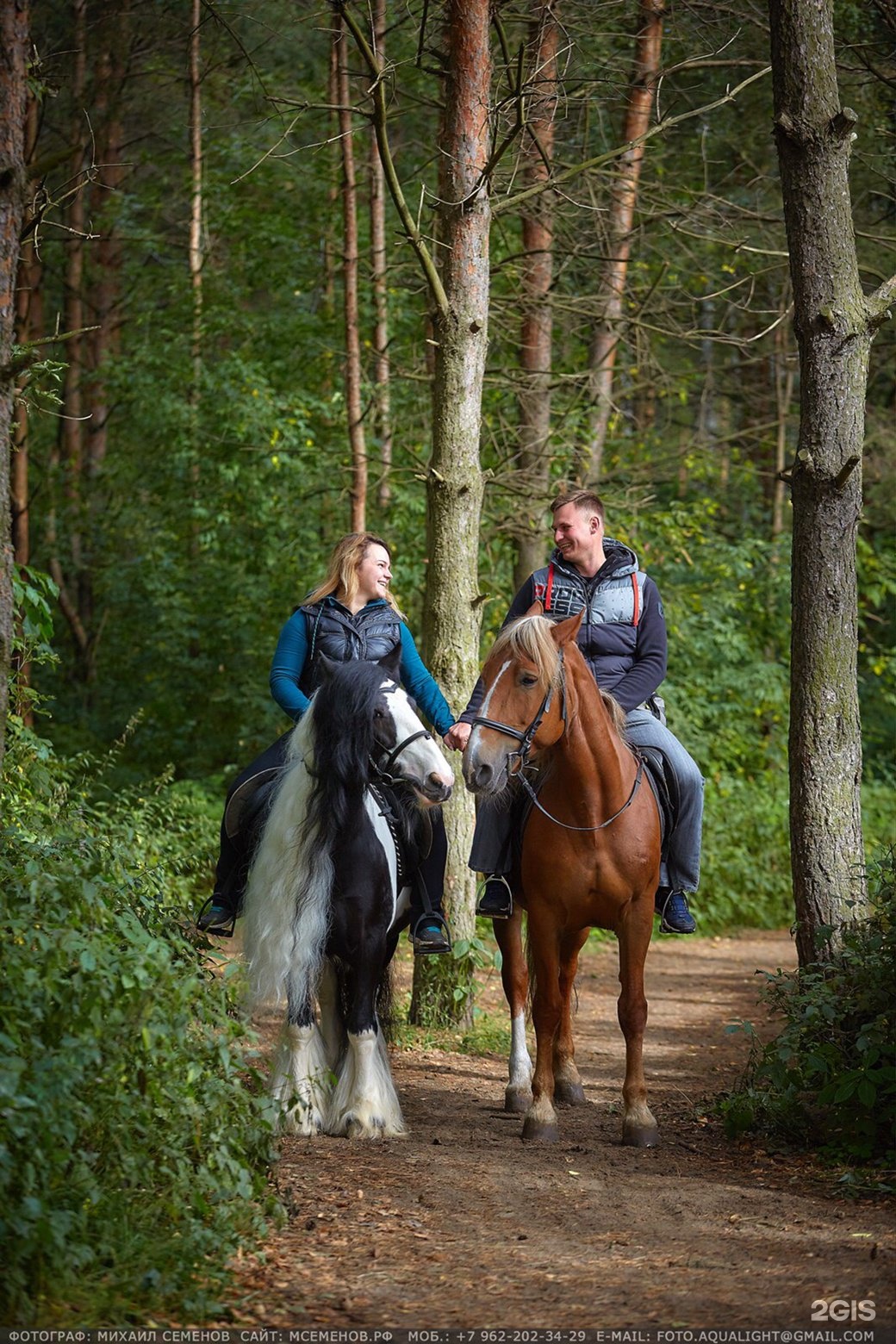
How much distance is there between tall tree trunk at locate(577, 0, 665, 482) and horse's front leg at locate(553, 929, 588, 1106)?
258 inches

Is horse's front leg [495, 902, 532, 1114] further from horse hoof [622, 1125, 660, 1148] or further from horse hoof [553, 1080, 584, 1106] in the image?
horse hoof [622, 1125, 660, 1148]

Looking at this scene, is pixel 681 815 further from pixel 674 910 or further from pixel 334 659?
pixel 334 659

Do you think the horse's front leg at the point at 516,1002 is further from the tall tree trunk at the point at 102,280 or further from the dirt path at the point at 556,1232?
the tall tree trunk at the point at 102,280

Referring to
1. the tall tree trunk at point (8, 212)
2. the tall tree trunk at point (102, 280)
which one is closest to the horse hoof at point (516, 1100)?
the tall tree trunk at point (8, 212)

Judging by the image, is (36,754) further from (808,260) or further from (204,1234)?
(808,260)

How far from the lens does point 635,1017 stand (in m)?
5.92

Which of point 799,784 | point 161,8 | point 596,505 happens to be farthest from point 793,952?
point 161,8

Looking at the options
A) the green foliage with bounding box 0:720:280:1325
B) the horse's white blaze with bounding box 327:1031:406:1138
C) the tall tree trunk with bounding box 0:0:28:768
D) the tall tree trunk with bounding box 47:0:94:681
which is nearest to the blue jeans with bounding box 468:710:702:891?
the horse's white blaze with bounding box 327:1031:406:1138

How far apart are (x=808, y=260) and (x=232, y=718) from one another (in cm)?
1008

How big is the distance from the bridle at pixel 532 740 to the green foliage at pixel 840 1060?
47.1 inches

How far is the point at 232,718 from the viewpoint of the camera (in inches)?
607

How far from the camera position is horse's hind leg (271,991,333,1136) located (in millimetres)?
5707

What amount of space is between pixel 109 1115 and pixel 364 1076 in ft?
7.17

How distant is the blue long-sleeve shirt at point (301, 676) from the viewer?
636 cm
